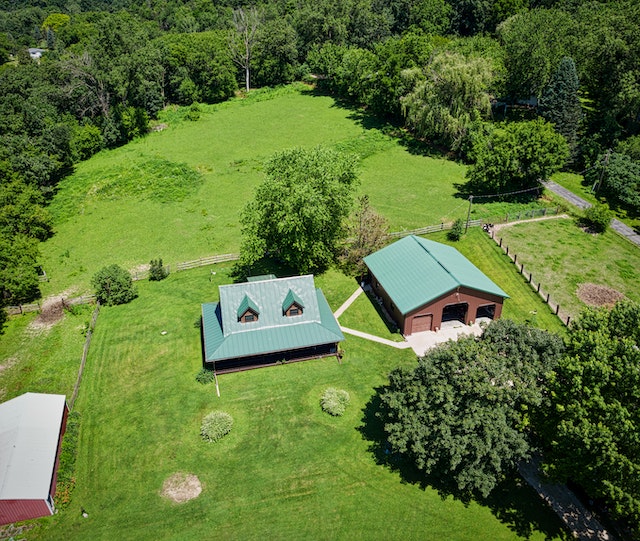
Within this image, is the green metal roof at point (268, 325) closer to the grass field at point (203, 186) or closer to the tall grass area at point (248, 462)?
the tall grass area at point (248, 462)

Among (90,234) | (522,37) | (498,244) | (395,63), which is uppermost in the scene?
(522,37)

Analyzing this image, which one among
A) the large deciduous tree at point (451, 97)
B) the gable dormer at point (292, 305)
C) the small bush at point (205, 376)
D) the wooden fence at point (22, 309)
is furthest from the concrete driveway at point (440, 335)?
the large deciduous tree at point (451, 97)

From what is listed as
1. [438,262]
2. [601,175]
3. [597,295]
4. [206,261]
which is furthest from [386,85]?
[597,295]

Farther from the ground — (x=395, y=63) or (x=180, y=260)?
(x=395, y=63)

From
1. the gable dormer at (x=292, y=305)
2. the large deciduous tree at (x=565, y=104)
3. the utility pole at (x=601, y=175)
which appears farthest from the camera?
the large deciduous tree at (x=565, y=104)

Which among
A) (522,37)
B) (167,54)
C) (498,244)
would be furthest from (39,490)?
(167,54)

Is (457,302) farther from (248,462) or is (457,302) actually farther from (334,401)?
(248,462)

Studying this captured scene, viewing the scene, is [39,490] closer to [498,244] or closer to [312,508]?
[312,508]
